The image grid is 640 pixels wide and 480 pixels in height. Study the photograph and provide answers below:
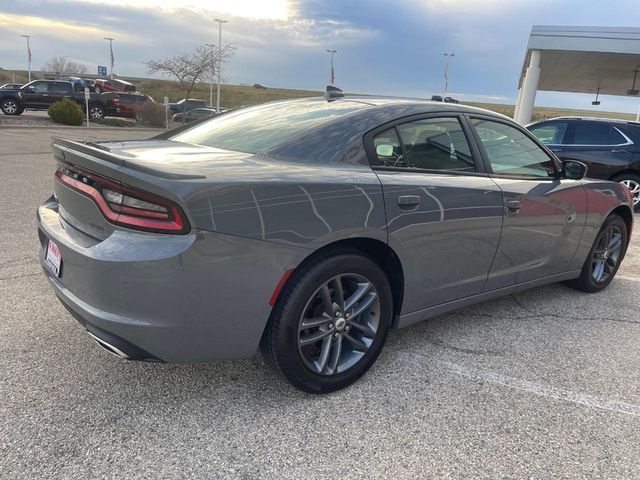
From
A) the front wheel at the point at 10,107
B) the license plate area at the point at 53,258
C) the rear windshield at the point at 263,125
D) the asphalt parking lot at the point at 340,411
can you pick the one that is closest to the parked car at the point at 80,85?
the front wheel at the point at 10,107

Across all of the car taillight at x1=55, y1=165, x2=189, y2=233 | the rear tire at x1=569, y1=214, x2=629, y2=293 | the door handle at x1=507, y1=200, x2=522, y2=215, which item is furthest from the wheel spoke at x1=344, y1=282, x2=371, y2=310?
the rear tire at x1=569, y1=214, x2=629, y2=293

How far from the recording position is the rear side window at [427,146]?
287 cm

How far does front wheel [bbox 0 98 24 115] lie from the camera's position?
24.9 m

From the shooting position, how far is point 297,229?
234 centimetres

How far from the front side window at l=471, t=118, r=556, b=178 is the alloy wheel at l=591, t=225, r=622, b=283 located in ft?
3.45

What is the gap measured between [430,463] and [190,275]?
1317 millimetres

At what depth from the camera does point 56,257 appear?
252 centimetres

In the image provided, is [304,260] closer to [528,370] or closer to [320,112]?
[320,112]

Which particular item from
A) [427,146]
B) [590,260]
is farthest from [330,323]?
[590,260]

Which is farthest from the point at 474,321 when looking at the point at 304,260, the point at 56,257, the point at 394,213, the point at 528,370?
the point at 56,257

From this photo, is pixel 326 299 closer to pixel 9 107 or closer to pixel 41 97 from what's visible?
pixel 9 107

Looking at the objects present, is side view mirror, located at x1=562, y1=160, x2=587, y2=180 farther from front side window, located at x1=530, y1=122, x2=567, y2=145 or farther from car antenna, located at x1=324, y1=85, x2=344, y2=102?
front side window, located at x1=530, y1=122, x2=567, y2=145

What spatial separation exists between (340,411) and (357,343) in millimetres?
377

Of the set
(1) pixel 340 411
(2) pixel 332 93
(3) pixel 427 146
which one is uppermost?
(2) pixel 332 93
